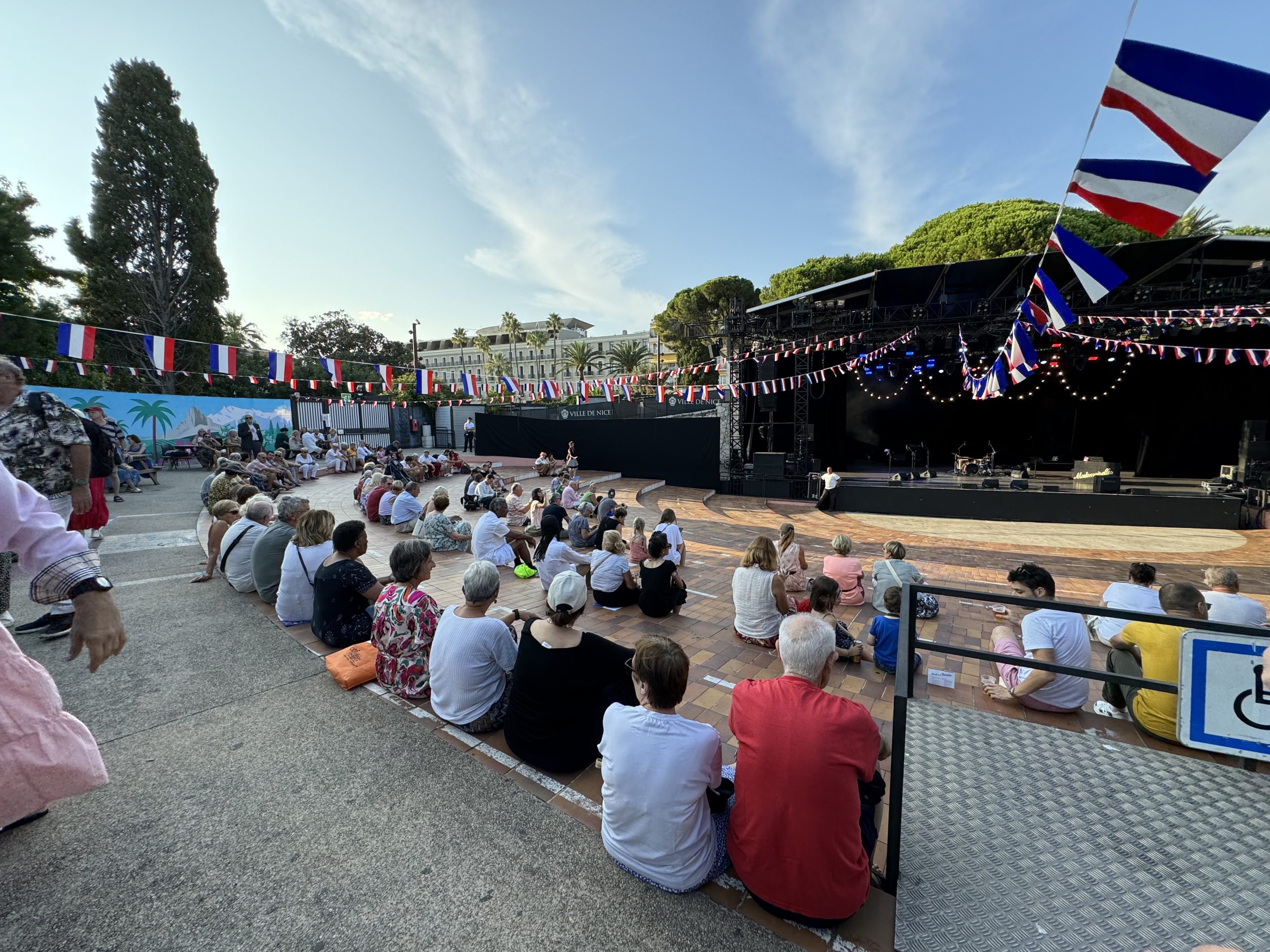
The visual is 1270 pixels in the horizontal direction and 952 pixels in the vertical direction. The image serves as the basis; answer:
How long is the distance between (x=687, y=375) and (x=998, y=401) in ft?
70.7

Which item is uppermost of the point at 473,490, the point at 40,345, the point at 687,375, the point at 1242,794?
the point at 687,375

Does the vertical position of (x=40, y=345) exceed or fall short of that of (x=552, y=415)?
it exceeds it

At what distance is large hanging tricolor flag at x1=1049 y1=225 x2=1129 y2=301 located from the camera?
3979mm

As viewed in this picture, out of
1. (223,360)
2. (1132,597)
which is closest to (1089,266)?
(1132,597)

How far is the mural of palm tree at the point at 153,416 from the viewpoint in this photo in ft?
50.1

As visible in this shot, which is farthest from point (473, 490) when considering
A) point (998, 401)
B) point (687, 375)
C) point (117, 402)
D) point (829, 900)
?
point (687, 375)

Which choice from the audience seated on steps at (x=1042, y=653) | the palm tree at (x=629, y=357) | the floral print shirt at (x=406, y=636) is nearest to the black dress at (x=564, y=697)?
the floral print shirt at (x=406, y=636)

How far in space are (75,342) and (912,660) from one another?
1511 cm

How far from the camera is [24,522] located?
1.43m

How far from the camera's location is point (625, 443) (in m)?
17.9

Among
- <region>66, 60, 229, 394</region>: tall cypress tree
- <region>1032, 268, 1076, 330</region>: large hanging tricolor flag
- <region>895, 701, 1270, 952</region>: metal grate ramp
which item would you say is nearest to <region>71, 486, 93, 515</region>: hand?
<region>895, 701, 1270, 952</region>: metal grate ramp

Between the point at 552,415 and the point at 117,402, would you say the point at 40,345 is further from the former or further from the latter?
the point at 552,415

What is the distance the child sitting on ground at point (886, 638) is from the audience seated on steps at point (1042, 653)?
56cm

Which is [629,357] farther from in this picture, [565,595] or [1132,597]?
[565,595]
